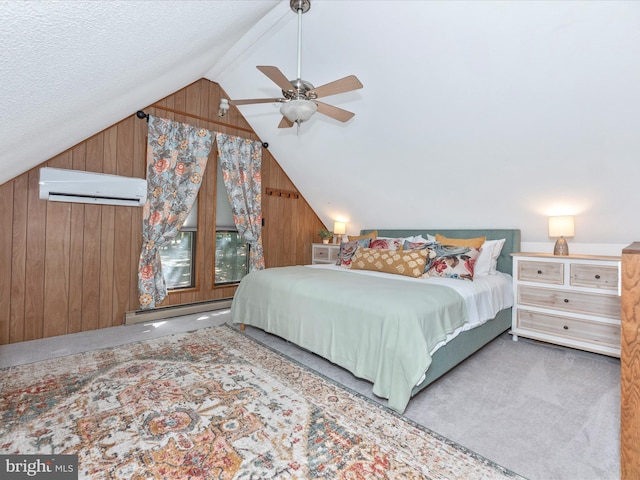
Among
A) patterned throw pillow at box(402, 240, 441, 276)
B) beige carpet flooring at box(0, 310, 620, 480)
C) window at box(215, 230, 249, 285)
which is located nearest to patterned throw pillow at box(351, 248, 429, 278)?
patterned throw pillow at box(402, 240, 441, 276)

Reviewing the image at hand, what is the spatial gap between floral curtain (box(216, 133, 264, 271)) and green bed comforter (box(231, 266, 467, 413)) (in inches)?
57.9

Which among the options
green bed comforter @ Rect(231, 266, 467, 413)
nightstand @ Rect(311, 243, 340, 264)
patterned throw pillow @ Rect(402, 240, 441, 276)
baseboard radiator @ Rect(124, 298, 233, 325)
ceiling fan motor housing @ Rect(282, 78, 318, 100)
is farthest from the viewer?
nightstand @ Rect(311, 243, 340, 264)

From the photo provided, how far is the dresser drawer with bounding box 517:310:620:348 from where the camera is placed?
8.53ft

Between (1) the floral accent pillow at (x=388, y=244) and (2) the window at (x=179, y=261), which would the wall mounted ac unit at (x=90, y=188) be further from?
(1) the floral accent pillow at (x=388, y=244)

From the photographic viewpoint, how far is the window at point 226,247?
171 inches

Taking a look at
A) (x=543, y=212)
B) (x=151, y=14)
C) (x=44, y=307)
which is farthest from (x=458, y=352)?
(x=44, y=307)

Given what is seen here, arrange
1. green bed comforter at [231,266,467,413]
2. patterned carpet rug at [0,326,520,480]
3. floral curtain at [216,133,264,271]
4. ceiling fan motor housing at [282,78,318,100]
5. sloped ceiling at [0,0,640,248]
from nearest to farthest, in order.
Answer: sloped ceiling at [0,0,640,248] < patterned carpet rug at [0,326,520,480] < green bed comforter at [231,266,467,413] < ceiling fan motor housing at [282,78,318,100] < floral curtain at [216,133,264,271]

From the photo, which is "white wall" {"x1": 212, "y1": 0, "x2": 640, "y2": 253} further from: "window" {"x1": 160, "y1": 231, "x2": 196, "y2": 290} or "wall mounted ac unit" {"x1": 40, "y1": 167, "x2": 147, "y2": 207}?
"window" {"x1": 160, "y1": 231, "x2": 196, "y2": 290}

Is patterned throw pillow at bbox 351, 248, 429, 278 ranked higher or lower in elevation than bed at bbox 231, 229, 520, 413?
higher

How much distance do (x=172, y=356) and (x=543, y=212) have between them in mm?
3890

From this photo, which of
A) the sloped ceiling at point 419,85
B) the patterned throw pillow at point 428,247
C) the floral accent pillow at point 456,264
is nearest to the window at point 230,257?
the sloped ceiling at point 419,85

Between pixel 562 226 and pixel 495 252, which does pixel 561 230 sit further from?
pixel 495 252

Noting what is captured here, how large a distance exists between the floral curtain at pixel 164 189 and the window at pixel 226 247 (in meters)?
0.49

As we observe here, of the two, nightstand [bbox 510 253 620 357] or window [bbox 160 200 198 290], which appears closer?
nightstand [bbox 510 253 620 357]
